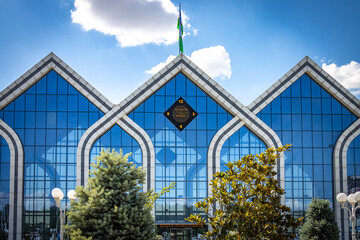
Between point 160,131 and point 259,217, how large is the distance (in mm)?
18767

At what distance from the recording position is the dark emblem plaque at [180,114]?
3384 centimetres

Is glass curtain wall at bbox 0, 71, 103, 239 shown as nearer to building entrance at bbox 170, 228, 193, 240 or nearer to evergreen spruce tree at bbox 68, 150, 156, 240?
building entrance at bbox 170, 228, 193, 240

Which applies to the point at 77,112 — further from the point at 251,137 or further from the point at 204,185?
the point at 251,137

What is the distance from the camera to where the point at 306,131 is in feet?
114

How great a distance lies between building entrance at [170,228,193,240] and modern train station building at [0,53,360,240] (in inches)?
3.2

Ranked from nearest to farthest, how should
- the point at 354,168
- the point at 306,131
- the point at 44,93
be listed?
the point at 44,93 < the point at 354,168 < the point at 306,131

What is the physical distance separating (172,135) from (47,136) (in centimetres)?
1023

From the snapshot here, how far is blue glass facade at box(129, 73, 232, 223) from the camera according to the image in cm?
3334

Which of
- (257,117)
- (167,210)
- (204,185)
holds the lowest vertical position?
(167,210)

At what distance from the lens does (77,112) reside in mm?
33594

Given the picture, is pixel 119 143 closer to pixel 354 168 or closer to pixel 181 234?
pixel 181 234

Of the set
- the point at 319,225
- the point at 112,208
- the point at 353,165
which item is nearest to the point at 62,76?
the point at 112,208

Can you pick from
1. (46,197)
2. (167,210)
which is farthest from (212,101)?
(46,197)

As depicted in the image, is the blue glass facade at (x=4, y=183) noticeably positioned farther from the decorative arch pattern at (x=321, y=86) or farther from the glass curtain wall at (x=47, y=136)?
the decorative arch pattern at (x=321, y=86)
